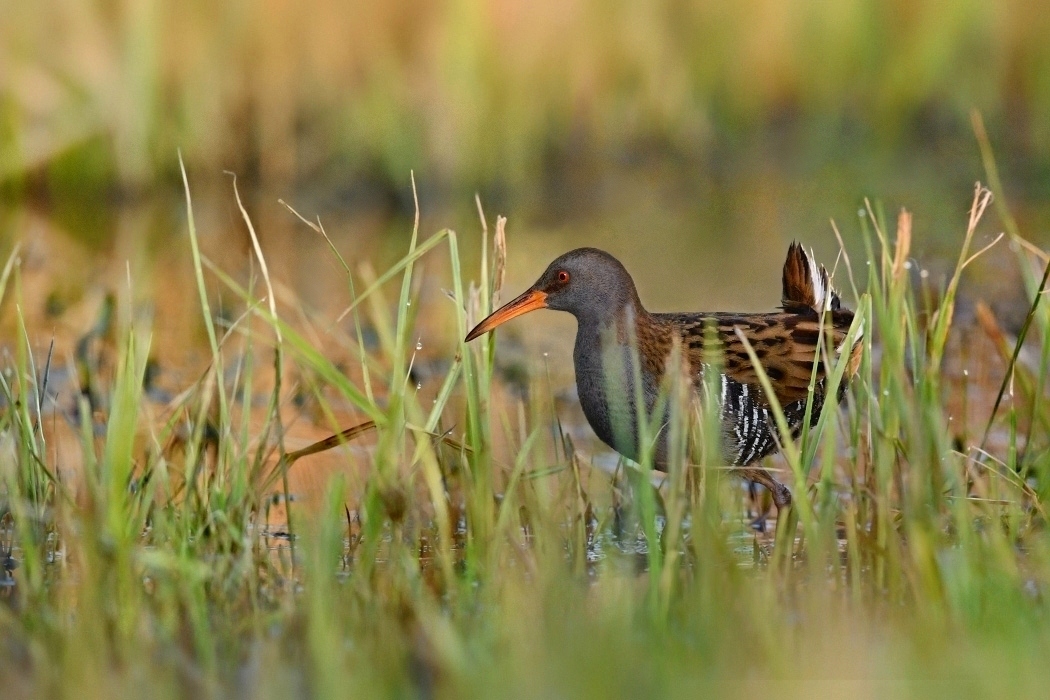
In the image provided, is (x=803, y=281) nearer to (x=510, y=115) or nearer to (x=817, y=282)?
(x=817, y=282)

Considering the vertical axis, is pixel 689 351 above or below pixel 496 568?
above

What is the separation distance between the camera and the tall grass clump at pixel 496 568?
7.75ft

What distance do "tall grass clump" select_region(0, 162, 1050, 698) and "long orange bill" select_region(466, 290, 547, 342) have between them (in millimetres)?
45

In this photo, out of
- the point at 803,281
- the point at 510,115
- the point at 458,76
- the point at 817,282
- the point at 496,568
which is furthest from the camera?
the point at 510,115

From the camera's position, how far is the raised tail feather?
14.0 feet

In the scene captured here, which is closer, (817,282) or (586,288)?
(586,288)

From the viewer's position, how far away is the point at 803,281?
4375 millimetres

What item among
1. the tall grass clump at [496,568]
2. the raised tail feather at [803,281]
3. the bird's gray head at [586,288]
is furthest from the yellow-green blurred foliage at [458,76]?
the tall grass clump at [496,568]

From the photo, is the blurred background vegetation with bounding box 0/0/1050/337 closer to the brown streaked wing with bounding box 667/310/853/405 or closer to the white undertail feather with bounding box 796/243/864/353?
the white undertail feather with bounding box 796/243/864/353

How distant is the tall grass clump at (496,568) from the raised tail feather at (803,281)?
22.9 inches

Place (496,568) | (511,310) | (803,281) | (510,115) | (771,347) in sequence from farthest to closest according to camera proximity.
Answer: (510,115), (803,281), (771,347), (511,310), (496,568)

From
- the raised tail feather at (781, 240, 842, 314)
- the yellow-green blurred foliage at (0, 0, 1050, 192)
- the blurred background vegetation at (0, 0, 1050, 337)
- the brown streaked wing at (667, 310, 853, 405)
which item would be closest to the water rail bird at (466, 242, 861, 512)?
the brown streaked wing at (667, 310, 853, 405)

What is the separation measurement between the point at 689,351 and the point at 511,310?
1.52 ft

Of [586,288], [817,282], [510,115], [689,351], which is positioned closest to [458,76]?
[510,115]
